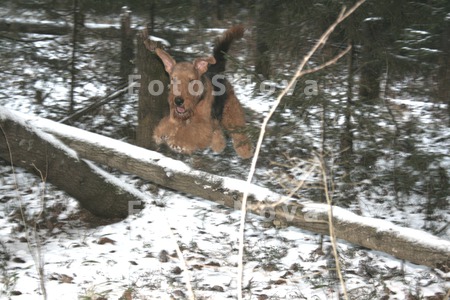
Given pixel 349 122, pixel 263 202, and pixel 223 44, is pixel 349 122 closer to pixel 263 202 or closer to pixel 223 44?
pixel 223 44

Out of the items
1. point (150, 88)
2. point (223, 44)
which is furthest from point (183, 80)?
point (150, 88)

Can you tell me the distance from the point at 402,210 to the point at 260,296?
3.08m

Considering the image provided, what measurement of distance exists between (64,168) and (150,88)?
1277 mm

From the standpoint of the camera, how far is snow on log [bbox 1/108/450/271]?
158 inches

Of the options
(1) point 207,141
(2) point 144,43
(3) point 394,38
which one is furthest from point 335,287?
(3) point 394,38

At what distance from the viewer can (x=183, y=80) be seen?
4.88 m

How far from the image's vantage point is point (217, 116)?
5.80 meters

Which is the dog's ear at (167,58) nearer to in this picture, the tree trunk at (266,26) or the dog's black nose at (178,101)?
the dog's black nose at (178,101)

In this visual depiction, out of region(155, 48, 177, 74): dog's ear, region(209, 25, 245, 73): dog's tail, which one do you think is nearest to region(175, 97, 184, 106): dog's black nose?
region(155, 48, 177, 74): dog's ear

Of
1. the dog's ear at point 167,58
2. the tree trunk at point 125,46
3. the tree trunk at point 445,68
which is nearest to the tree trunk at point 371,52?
the tree trunk at point 445,68

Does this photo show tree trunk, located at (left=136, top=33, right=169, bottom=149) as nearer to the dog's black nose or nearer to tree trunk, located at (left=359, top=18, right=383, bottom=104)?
the dog's black nose

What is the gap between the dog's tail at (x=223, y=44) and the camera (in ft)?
17.6

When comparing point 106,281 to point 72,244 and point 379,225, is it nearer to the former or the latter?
point 72,244

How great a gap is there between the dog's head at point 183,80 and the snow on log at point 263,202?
56cm
